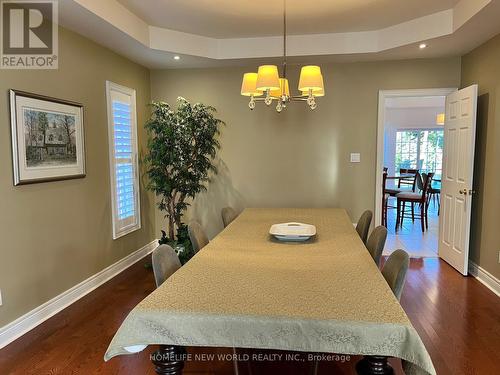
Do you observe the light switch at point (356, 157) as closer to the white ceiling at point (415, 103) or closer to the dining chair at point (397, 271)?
the dining chair at point (397, 271)

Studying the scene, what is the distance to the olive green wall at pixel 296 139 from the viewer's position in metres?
4.62

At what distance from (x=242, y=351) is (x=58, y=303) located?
174 centimetres

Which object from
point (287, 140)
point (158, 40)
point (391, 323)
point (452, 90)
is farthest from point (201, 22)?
point (391, 323)

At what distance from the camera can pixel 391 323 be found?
1346 millimetres

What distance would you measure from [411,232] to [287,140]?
284 cm

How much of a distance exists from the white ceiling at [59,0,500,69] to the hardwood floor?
8.08 ft

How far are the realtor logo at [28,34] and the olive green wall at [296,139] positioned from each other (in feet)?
6.42

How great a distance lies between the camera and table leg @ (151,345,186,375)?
1.52 metres

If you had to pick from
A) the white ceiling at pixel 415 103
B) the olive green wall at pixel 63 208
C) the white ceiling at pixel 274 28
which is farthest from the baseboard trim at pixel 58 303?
the white ceiling at pixel 415 103

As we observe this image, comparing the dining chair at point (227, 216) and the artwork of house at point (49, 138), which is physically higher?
the artwork of house at point (49, 138)

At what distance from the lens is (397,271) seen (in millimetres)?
1852

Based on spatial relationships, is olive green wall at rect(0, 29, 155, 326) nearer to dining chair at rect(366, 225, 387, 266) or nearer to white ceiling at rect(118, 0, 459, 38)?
white ceiling at rect(118, 0, 459, 38)

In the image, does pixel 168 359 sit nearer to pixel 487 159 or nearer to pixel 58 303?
pixel 58 303

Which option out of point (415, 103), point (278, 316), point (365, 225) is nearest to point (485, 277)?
point (365, 225)
